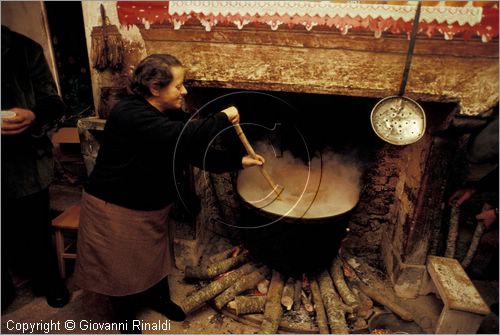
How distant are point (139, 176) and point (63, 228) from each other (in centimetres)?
164

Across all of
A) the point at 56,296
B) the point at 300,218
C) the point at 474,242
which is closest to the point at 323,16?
the point at 300,218

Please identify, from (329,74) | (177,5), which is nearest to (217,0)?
(177,5)

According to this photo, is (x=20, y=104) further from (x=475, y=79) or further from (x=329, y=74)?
(x=475, y=79)

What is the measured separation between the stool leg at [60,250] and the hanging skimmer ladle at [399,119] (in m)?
3.56

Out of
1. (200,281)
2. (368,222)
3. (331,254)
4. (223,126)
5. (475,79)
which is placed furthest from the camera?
(368,222)

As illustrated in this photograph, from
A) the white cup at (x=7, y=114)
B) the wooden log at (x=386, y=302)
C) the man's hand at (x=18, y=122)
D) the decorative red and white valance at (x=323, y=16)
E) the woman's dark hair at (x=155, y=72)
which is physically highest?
the decorative red and white valance at (x=323, y=16)

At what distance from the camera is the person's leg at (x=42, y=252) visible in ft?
10.2

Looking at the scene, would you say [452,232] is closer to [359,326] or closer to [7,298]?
[359,326]

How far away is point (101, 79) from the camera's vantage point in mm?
3230

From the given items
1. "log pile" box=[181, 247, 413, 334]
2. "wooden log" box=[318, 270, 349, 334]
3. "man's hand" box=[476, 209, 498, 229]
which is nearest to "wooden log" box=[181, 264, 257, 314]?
"log pile" box=[181, 247, 413, 334]

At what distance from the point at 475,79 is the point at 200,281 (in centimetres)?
352

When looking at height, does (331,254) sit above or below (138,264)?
below

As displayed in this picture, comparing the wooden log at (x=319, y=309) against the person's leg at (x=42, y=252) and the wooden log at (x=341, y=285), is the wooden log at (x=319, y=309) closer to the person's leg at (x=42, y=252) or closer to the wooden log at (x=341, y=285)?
the wooden log at (x=341, y=285)

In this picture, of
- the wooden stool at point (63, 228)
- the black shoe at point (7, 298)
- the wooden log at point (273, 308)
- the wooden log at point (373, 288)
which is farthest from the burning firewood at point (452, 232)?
the black shoe at point (7, 298)
